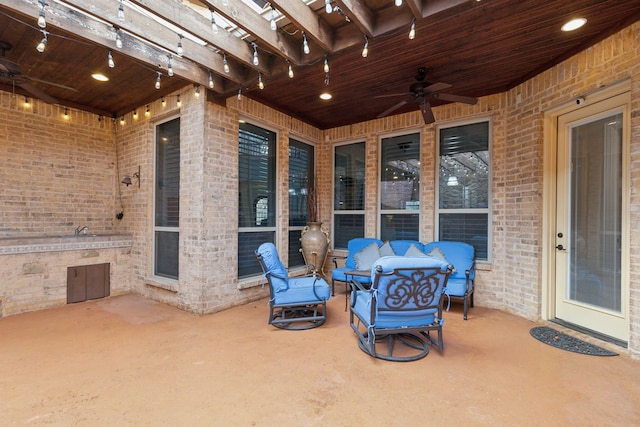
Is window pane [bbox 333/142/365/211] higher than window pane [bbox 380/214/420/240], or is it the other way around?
window pane [bbox 333/142/365/211]

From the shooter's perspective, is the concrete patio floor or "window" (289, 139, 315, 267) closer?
the concrete patio floor

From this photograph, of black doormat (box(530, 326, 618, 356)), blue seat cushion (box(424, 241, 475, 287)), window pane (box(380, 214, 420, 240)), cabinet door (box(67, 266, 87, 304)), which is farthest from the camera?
window pane (box(380, 214, 420, 240))

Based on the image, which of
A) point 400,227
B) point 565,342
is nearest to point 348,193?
point 400,227

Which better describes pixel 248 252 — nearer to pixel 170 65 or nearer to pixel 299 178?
pixel 299 178

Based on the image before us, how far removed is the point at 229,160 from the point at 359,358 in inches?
115

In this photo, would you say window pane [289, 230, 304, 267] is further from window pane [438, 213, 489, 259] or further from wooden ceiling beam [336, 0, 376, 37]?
wooden ceiling beam [336, 0, 376, 37]

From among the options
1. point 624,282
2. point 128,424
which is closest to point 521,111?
point 624,282

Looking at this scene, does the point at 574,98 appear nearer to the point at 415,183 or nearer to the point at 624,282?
the point at 624,282

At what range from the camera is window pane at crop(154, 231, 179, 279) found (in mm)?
4352

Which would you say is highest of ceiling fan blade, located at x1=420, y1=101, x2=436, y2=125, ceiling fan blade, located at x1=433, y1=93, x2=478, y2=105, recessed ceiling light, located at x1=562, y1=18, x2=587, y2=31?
recessed ceiling light, located at x1=562, y1=18, x2=587, y2=31

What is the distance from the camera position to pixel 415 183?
5.04 metres

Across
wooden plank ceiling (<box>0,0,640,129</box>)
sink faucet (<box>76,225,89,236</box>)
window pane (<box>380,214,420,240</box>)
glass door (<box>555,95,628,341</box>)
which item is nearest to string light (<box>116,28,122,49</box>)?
wooden plank ceiling (<box>0,0,640,129</box>)

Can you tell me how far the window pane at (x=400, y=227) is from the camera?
5027 millimetres

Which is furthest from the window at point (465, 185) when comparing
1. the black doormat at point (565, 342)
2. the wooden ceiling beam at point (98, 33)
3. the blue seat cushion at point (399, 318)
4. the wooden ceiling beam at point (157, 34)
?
the wooden ceiling beam at point (98, 33)
